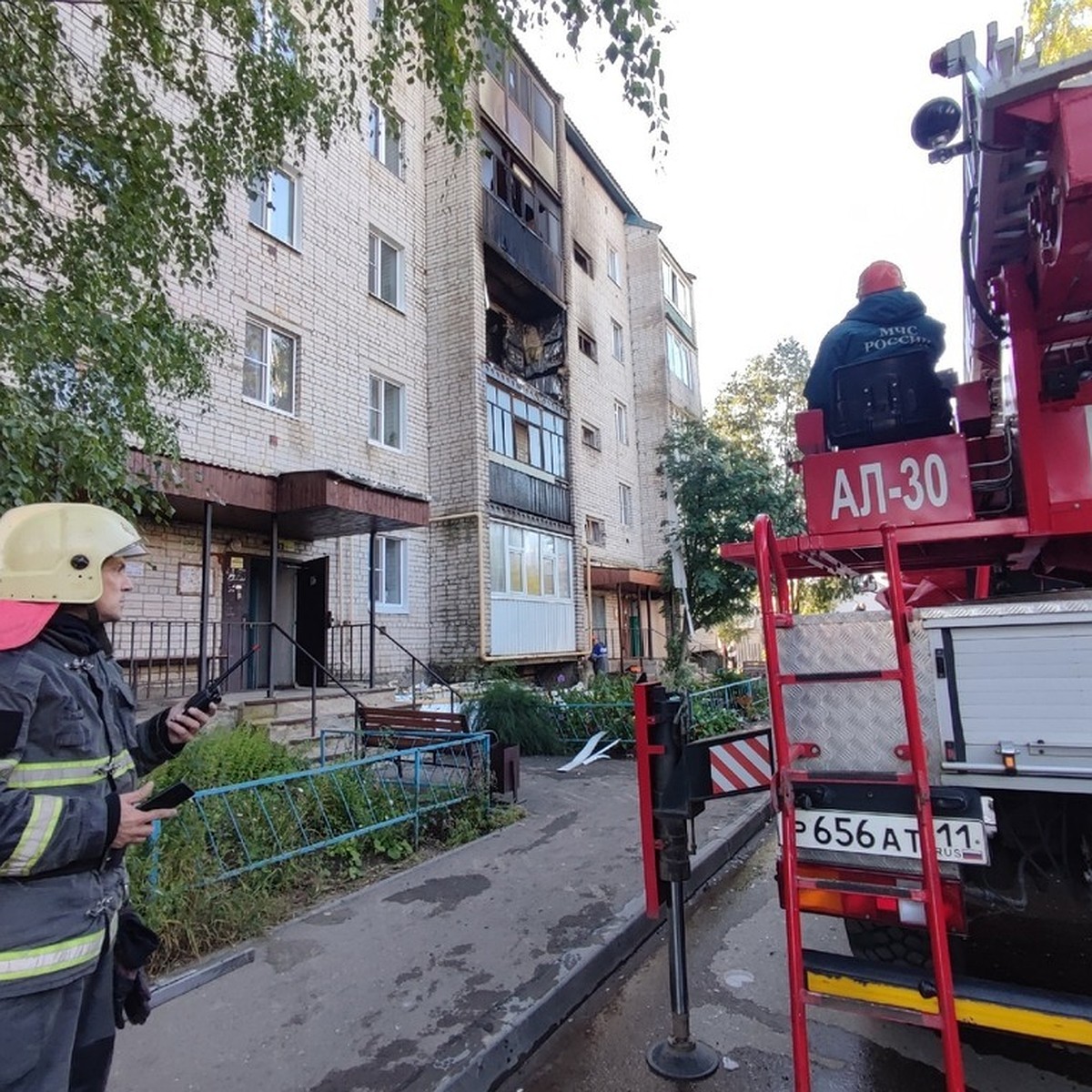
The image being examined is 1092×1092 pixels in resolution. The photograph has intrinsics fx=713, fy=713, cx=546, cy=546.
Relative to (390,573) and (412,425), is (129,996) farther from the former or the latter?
(412,425)

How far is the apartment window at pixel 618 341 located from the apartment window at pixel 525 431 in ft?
20.9

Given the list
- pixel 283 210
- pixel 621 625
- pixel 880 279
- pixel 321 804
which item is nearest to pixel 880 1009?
pixel 880 279

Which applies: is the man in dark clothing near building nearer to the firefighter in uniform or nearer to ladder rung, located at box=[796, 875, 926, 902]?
ladder rung, located at box=[796, 875, 926, 902]

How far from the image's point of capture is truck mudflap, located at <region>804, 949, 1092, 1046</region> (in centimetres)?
209

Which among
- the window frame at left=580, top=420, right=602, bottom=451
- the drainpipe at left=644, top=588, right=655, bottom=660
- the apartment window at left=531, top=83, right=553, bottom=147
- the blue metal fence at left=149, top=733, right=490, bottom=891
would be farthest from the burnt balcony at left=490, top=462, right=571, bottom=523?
the apartment window at left=531, top=83, right=553, bottom=147

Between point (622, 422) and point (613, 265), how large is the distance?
18.2 ft

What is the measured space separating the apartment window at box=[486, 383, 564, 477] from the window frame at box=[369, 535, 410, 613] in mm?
2973

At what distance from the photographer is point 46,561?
1.82 meters

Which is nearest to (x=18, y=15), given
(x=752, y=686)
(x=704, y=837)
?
(x=704, y=837)

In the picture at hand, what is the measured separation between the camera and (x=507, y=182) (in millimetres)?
17125

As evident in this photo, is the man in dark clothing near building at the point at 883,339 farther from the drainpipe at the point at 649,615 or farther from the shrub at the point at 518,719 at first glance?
the drainpipe at the point at 649,615

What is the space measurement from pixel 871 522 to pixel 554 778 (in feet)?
20.2

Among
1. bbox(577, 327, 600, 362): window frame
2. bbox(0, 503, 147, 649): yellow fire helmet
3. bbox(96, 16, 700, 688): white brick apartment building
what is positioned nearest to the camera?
bbox(0, 503, 147, 649): yellow fire helmet

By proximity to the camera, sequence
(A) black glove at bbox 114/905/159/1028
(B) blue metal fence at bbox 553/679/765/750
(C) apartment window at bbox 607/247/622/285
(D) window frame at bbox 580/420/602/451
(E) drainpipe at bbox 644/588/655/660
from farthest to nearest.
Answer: (C) apartment window at bbox 607/247/622/285 < (E) drainpipe at bbox 644/588/655/660 < (D) window frame at bbox 580/420/602/451 < (B) blue metal fence at bbox 553/679/765/750 < (A) black glove at bbox 114/905/159/1028
